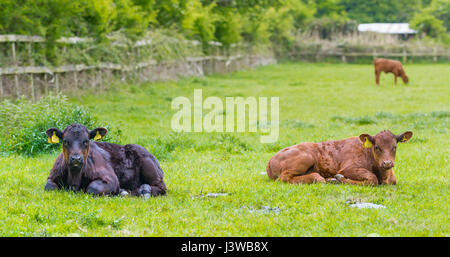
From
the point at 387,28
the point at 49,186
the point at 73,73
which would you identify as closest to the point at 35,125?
the point at 49,186

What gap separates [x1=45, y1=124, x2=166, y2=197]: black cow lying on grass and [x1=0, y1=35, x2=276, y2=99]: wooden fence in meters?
9.49

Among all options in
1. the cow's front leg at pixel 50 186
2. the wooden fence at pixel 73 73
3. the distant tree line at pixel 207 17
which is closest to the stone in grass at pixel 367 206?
the cow's front leg at pixel 50 186

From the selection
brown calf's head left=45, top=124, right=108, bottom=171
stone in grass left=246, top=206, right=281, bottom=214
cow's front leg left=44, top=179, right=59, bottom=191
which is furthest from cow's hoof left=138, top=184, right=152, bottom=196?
stone in grass left=246, top=206, right=281, bottom=214

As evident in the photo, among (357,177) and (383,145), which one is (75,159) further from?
(383,145)

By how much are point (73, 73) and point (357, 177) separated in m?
14.3

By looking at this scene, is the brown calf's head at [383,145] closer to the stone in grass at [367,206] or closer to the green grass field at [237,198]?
the green grass field at [237,198]

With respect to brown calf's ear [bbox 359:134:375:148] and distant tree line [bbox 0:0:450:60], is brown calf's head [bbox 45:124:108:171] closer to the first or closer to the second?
brown calf's ear [bbox 359:134:375:148]

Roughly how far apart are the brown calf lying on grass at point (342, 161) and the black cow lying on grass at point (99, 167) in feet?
6.46

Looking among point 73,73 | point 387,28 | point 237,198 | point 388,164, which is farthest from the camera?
point 387,28

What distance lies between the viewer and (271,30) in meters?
64.2

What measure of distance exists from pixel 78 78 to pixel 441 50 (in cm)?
4769

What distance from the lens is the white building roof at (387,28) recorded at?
80312mm

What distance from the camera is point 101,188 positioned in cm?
773

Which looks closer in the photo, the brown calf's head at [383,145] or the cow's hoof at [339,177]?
the brown calf's head at [383,145]
